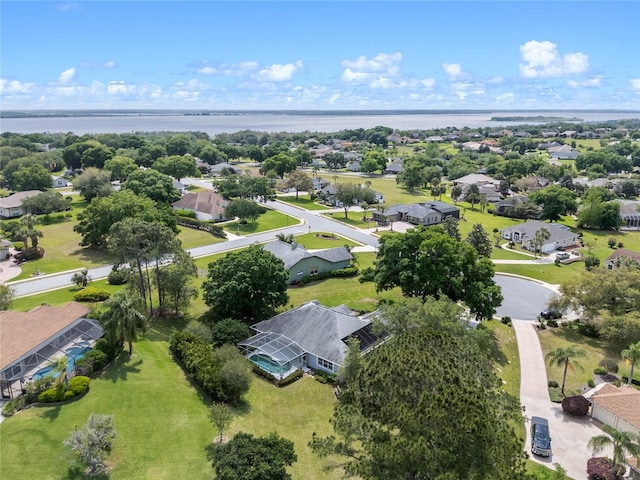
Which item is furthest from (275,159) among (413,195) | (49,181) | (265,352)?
(265,352)

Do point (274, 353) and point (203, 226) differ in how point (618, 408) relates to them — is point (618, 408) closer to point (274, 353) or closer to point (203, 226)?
point (274, 353)

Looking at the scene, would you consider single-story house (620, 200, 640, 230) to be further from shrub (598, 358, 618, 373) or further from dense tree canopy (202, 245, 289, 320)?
dense tree canopy (202, 245, 289, 320)

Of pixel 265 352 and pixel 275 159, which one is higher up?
pixel 275 159

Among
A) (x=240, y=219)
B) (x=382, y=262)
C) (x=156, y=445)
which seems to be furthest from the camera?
(x=240, y=219)

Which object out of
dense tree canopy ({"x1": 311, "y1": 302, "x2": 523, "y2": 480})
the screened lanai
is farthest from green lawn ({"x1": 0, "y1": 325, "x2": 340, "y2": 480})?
dense tree canopy ({"x1": 311, "y1": 302, "x2": 523, "y2": 480})

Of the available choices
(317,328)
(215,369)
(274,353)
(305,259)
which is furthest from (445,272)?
(215,369)

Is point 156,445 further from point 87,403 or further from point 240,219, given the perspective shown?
point 240,219
